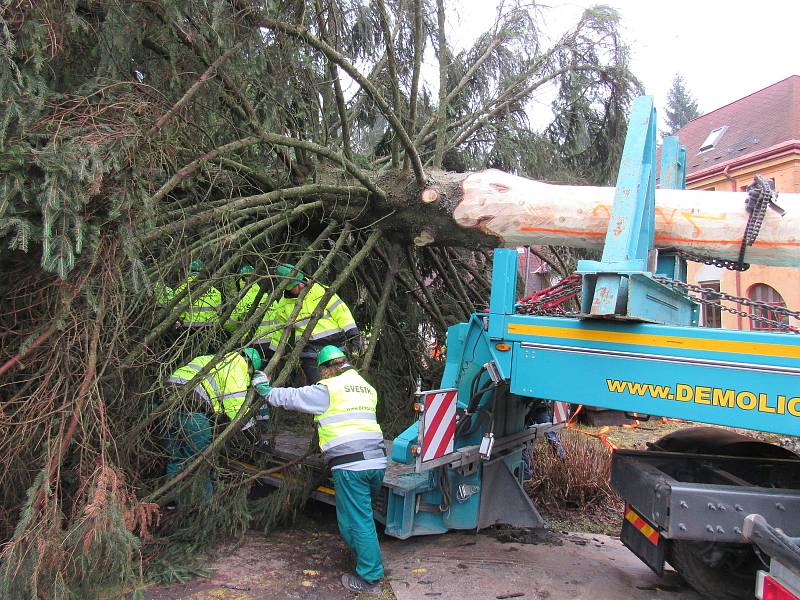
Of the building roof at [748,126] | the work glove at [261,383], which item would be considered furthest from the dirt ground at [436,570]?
the building roof at [748,126]

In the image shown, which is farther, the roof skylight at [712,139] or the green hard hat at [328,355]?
the roof skylight at [712,139]

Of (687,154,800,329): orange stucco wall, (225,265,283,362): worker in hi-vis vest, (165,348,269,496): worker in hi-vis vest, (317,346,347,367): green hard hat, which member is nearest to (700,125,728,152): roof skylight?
(687,154,800,329): orange stucco wall

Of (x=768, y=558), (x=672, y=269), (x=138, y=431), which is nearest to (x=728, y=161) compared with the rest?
(x=672, y=269)

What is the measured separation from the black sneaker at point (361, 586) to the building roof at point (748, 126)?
50.1 feet

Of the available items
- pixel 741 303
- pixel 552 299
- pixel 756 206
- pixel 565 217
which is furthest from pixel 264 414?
pixel 756 206

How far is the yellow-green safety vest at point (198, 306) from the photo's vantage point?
137 inches

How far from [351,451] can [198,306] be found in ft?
4.13

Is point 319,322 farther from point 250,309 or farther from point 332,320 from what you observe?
point 250,309

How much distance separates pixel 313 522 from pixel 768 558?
119 inches

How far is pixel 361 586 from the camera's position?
3.61 metres

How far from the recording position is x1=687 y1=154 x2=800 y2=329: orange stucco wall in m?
14.0

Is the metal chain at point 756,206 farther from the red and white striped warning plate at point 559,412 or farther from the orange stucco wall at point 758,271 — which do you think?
the orange stucco wall at point 758,271

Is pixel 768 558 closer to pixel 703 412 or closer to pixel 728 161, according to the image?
pixel 703 412

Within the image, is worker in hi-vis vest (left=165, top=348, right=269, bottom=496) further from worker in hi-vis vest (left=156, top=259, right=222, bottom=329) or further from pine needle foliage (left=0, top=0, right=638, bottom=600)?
worker in hi-vis vest (left=156, top=259, right=222, bottom=329)
